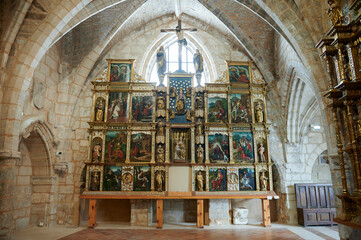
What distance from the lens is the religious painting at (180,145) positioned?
32.3 feet

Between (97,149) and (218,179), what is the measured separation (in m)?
4.54

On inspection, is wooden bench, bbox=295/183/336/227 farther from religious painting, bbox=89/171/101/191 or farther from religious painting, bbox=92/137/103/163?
religious painting, bbox=92/137/103/163

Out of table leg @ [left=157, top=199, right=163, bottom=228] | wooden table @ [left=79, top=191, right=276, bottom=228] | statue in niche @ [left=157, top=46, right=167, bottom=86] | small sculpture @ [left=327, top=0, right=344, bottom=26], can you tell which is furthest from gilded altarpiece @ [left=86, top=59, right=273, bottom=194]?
small sculpture @ [left=327, top=0, right=344, bottom=26]

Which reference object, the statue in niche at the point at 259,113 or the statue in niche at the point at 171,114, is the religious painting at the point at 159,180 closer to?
the statue in niche at the point at 171,114

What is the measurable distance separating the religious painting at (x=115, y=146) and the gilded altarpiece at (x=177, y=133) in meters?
0.04

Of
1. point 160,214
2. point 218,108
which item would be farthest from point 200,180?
point 218,108

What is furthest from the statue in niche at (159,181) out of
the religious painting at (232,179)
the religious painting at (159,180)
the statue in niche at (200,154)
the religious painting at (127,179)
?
the religious painting at (232,179)

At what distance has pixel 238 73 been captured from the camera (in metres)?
10.7

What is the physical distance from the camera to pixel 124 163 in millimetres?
9609

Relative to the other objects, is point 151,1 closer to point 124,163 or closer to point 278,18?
point 278,18

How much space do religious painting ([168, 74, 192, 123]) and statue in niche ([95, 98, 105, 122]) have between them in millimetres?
2617

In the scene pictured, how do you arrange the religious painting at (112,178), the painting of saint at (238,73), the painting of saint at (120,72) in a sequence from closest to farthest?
the religious painting at (112,178)
the painting of saint at (120,72)
the painting of saint at (238,73)

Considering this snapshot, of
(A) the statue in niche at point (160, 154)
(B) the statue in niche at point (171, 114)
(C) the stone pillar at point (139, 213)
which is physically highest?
(B) the statue in niche at point (171, 114)

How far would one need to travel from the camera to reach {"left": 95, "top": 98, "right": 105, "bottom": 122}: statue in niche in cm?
1005
